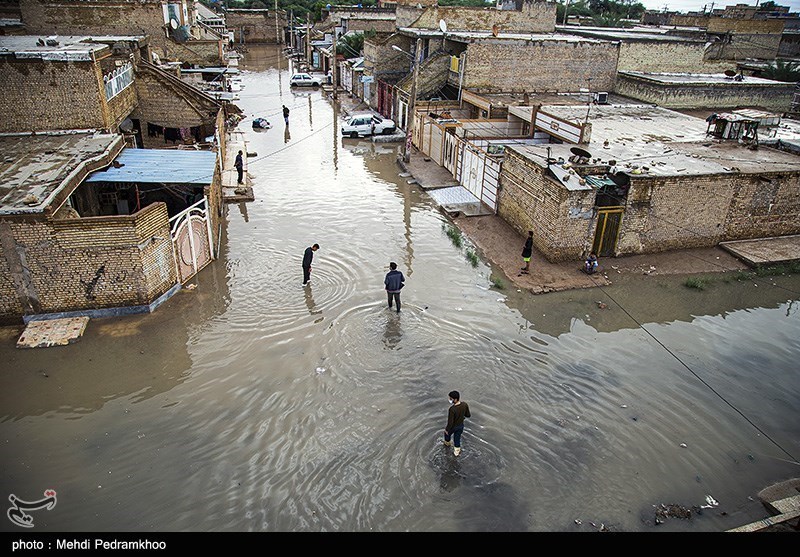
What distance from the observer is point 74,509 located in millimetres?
7086

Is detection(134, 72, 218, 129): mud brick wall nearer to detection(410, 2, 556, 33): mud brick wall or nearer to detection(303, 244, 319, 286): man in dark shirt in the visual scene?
detection(303, 244, 319, 286): man in dark shirt

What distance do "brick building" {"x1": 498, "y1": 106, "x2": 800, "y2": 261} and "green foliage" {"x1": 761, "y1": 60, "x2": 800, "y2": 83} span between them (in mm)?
16464

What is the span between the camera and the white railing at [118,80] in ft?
52.5

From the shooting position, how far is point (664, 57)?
28547mm

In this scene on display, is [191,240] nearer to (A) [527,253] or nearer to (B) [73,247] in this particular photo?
(B) [73,247]

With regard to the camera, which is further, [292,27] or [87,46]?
[292,27]

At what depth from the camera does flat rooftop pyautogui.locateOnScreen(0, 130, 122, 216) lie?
1065 centimetres

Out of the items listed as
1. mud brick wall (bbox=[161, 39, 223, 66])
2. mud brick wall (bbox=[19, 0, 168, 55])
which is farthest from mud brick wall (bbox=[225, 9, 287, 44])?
mud brick wall (bbox=[19, 0, 168, 55])

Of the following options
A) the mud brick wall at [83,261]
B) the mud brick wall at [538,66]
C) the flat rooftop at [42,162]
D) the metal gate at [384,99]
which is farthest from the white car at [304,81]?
the mud brick wall at [83,261]

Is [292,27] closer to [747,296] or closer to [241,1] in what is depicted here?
[241,1]

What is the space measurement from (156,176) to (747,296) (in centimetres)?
1595

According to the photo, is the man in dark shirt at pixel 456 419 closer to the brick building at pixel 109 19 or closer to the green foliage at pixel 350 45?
the brick building at pixel 109 19
